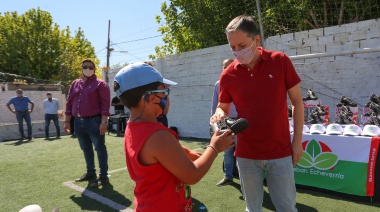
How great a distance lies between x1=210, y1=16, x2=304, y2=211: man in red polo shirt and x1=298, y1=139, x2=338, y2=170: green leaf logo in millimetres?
2123

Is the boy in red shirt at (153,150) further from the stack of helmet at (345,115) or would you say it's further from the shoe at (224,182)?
the stack of helmet at (345,115)

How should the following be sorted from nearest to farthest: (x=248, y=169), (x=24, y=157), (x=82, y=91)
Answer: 1. (x=248, y=169)
2. (x=82, y=91)
3. (x=24, y=157)

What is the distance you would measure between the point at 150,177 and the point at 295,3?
7.90 metres

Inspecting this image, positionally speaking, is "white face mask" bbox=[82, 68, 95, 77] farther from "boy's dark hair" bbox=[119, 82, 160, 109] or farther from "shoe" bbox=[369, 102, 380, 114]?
"shoe" bbox=[369, 102, 380, 114]

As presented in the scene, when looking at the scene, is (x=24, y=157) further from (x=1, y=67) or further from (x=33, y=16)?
(x=33, y=16)

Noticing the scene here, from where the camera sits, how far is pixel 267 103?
2250 millimetres

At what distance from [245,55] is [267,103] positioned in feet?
1.34

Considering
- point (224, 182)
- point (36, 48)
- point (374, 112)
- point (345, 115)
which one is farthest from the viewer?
point (36, 48)

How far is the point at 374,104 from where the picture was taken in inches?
167

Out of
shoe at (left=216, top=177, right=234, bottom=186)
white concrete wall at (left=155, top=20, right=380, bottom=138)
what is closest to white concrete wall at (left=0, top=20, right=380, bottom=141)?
white concrete wall at (left=155, top=20, right=380, bottom=138)

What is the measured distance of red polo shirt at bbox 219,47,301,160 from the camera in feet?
7.38

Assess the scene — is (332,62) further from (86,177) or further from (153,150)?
(153,150)

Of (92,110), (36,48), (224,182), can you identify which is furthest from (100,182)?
(36,48)

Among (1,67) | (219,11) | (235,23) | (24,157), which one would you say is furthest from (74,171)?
(1,67)
